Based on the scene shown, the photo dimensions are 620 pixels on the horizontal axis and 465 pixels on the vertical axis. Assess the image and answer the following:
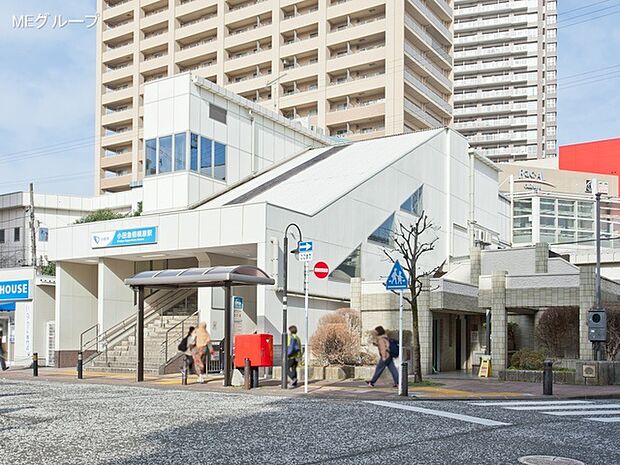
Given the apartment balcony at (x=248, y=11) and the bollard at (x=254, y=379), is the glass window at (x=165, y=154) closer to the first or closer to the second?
the bollard at (x=254, y=379)

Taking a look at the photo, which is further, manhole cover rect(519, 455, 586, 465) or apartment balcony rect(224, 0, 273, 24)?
apartment balcony rect(224, 0, 273, 24)

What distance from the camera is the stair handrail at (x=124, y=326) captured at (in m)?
33.0

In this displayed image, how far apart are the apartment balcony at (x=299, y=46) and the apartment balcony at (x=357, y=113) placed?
276 inches

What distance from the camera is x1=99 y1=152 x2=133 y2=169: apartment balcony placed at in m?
89.3

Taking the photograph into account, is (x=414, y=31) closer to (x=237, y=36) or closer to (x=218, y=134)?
(x=237, y=36)

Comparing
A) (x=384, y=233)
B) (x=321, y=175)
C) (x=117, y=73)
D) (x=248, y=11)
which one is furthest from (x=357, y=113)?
(x=384, y=233)

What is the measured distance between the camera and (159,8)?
9269 cm

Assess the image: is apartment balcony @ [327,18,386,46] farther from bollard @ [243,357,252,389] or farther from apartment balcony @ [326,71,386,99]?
bollard @ [243,357,252,389]

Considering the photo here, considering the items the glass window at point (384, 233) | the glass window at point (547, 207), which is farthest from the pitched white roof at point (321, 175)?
the glass window at point (547, 207)

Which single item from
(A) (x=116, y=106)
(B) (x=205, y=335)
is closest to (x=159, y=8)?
(A) (x=116, y=106)

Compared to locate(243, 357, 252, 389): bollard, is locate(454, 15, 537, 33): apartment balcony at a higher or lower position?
higher

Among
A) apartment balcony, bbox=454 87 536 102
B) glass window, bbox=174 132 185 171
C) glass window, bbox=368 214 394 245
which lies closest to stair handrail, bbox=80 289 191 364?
glass window, bbox=174 132 185 171

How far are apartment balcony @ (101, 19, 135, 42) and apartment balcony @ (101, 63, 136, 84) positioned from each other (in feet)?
12.2

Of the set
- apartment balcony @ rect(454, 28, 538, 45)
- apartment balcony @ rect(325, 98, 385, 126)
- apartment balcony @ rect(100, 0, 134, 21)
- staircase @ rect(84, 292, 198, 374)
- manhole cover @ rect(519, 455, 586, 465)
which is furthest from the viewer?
apartment balcony @ rect(454, 28, 538, 45)
